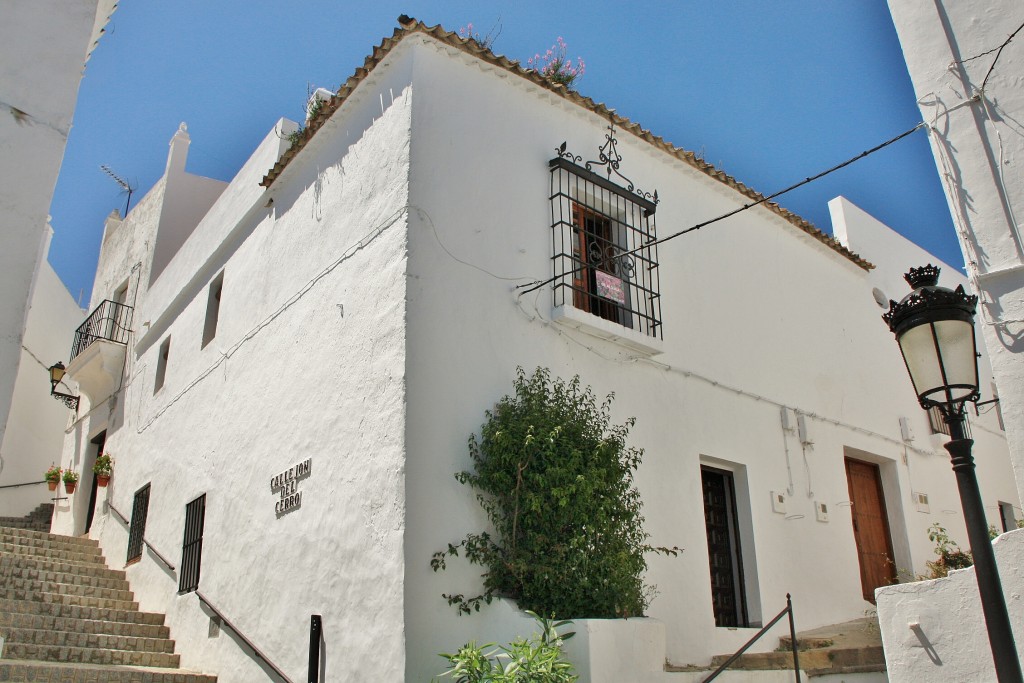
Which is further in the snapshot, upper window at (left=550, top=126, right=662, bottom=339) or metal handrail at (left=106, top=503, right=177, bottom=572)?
metal handrail at (left=106, top=503, right=177, bottom=572)

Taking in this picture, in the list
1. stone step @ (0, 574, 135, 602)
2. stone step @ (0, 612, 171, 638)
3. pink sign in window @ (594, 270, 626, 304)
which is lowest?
stone step @ (0, 612, 171, 638)

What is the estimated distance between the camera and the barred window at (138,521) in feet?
38.5

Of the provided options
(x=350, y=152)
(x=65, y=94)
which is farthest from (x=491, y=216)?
(x=65, y=94)

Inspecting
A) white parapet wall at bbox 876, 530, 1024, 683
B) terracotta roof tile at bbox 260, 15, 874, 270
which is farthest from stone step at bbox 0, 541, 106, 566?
white parapet wall at bbox 876, 530, 1024, 683

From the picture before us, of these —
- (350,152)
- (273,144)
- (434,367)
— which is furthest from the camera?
(273,144)

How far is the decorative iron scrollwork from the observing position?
898 cm

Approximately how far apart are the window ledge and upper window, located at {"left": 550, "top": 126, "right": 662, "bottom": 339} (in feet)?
0.63

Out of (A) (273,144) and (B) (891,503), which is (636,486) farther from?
(A) (273,144)

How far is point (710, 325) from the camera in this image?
9898 mm

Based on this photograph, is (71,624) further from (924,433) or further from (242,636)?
(924,433)

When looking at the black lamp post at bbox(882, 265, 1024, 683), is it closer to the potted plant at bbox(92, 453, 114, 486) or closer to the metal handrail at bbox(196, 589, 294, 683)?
the metal handrail at bbox(196, 589, 294, 683)

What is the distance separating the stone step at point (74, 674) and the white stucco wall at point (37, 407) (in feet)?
32.6

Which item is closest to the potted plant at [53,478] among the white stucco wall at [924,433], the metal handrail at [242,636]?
Result: the metal handrail at [242,636]

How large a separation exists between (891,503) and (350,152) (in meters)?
8.30
